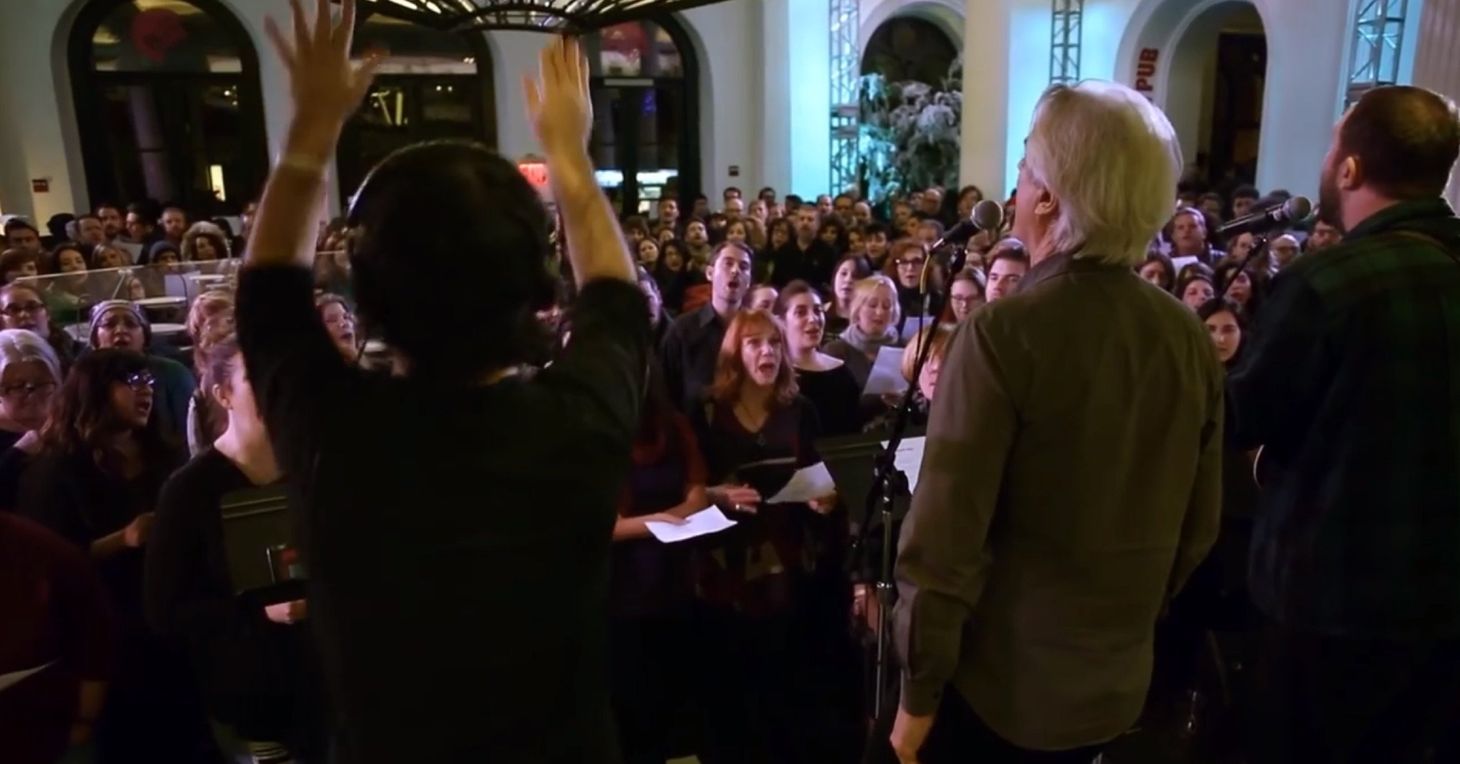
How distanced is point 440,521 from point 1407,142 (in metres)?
1.69

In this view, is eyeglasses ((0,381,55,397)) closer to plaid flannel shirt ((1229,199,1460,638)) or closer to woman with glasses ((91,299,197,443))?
woman with glasses ((91,299,197,443))

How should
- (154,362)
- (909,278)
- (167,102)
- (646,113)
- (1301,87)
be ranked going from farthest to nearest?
(646,113) → (167,102) → (1301,87) → (909,278) → (154,362)

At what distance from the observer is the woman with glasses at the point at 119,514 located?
7.78ft

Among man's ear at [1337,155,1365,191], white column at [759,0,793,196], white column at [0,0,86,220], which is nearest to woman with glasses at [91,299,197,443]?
man's ear at [1337,155,1365,191]

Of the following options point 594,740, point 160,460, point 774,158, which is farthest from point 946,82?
point 594,740

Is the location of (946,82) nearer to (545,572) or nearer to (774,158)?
(774,158)

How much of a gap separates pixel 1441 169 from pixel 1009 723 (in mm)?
1194

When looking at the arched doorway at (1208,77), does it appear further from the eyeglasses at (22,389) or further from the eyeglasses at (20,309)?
the eyeglasses at (22,389)

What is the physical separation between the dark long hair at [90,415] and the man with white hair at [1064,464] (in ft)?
6.74

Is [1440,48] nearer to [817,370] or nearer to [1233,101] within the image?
[817,370]

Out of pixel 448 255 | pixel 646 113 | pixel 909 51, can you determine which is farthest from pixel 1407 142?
pixel 909 51

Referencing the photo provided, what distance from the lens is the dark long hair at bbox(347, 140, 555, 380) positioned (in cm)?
85

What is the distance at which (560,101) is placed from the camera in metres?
1.08

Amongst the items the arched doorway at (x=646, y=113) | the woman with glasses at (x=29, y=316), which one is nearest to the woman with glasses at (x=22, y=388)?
the woman with glasses at (x=29, y=316)
